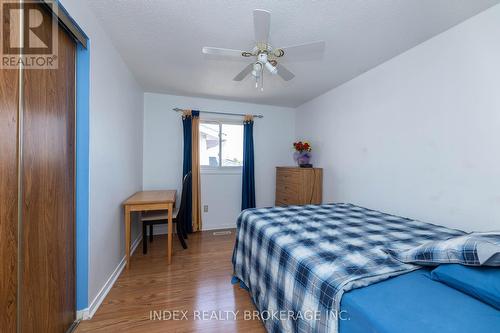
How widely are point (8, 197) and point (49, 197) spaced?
32 cm

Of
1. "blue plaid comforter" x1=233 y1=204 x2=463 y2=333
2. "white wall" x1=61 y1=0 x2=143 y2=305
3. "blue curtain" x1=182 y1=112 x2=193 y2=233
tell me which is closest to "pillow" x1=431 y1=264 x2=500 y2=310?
"blue plaid comforter" x1=233 y1=204 x2=463 y2=333

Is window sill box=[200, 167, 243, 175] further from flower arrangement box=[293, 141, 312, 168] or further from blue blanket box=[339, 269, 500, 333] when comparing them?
blue blanket box=[339, 269, 500, 333]

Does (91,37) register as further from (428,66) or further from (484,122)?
(484,122)

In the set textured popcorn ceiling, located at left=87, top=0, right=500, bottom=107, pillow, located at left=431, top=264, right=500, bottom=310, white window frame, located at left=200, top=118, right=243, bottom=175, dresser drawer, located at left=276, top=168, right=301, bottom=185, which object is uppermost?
textured popcorn ceiling, located at left=87, top=0, right=500, bottom=107

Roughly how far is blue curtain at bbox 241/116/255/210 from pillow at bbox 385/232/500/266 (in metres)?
2.79

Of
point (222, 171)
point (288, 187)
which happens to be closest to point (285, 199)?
point (288, 187)

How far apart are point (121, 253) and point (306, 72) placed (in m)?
3.08

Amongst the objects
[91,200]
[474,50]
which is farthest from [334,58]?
[91,200]

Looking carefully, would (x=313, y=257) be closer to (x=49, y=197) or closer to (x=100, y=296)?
(x=49, y=197)

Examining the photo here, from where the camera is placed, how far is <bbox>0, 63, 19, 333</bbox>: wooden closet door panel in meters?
0.90

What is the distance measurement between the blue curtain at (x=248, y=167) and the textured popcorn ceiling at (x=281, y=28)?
127 cm

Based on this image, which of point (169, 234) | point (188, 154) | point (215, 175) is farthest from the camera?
point (215, 175)

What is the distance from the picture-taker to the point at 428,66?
1.91 meters

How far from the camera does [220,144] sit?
3.87m
